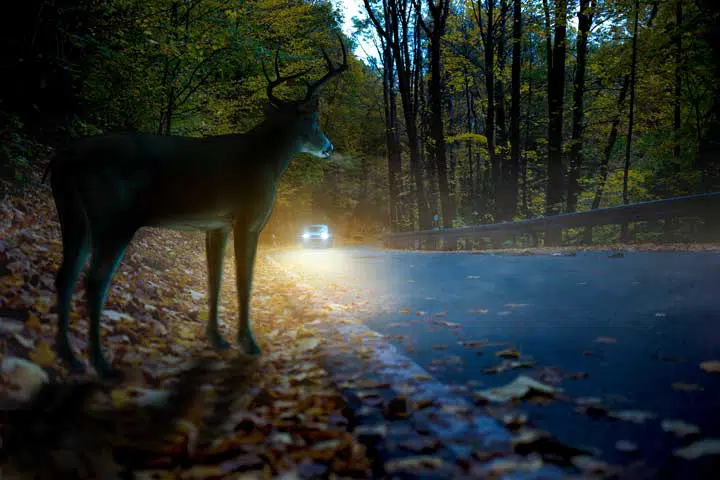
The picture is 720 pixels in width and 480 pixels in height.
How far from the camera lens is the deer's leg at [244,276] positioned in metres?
3.15

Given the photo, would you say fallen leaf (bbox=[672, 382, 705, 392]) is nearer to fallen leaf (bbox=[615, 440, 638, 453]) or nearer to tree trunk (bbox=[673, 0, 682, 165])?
fallen leaf (bbox=[615, 440, 638, 453])

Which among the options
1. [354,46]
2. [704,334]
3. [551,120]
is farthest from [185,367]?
[354,46]

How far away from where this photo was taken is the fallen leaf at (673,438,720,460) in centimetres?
164

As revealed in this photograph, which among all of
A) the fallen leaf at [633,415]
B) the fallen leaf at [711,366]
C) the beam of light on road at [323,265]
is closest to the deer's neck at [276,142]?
the fallen leaf at [633,415]

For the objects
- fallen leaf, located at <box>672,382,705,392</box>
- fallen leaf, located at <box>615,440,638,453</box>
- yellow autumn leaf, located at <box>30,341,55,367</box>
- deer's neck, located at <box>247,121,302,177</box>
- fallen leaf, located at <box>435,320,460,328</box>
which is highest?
deer's neck, located at <box>247,121,302,177</box>

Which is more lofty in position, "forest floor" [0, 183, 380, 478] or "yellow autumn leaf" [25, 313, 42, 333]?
"yellow autumn leaf" [25, 313, 42, 333]

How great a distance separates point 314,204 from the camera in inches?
1666

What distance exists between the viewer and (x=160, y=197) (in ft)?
9.10

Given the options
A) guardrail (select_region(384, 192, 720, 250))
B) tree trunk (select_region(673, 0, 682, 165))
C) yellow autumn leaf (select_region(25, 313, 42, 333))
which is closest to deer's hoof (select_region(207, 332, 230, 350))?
yellow autumn leaf (select_region(25, 313, 42, 333))

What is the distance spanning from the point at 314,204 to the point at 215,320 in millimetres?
39196

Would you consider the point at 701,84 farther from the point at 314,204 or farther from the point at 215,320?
the point at 314,204

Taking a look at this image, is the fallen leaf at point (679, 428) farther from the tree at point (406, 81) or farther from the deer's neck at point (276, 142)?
the tree at point (406, 81)

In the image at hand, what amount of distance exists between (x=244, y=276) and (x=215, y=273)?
14.7 inches

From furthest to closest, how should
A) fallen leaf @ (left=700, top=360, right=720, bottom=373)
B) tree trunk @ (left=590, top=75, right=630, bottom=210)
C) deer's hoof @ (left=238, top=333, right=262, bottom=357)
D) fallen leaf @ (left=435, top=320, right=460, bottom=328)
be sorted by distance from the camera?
tree trunk @ (left=590, top=75, right=630, bottom=210), fallen leaf @ (left=435, top=320, right=460, bottom=328), deer's hoof @ (left=238, top=333, right=262, bottom=357), fallen leaf @ (left=700, top=360, right=720, bottom=373)
